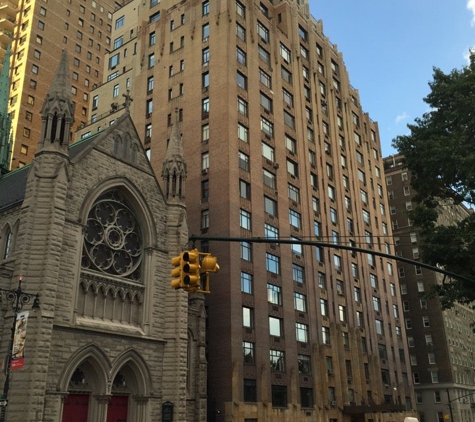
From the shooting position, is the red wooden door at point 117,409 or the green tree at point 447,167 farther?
the red wooden door at point 117,409

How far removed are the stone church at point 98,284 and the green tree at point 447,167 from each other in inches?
610

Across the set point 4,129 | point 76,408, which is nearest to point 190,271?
point 76,408

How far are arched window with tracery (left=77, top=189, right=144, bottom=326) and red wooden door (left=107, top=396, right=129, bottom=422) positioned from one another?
4.36m

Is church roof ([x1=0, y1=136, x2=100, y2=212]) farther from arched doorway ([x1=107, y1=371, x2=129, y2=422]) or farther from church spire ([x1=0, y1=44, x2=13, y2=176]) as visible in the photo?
arched doorway ([x1=107, y1=371, x2=129, y2=422])

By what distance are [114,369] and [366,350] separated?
33.4 m

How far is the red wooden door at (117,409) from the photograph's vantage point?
Result: 104ft

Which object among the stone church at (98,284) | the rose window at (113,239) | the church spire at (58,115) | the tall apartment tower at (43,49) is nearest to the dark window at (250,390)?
the stone church at (98,284)

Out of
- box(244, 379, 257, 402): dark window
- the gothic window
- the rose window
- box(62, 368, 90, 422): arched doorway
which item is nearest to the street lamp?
the gothic window

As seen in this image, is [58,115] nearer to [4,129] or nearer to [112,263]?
[112,263]

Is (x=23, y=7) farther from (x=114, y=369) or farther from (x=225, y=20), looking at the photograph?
(x=114, y=369)

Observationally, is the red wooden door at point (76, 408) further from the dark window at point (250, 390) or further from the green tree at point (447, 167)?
the green tree at point (447, 167)

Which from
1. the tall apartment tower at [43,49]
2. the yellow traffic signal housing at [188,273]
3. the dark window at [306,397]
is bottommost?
the dark window at [306,397]

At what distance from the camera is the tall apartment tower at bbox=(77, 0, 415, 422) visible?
4262 cm

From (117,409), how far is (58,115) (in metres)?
17.4
